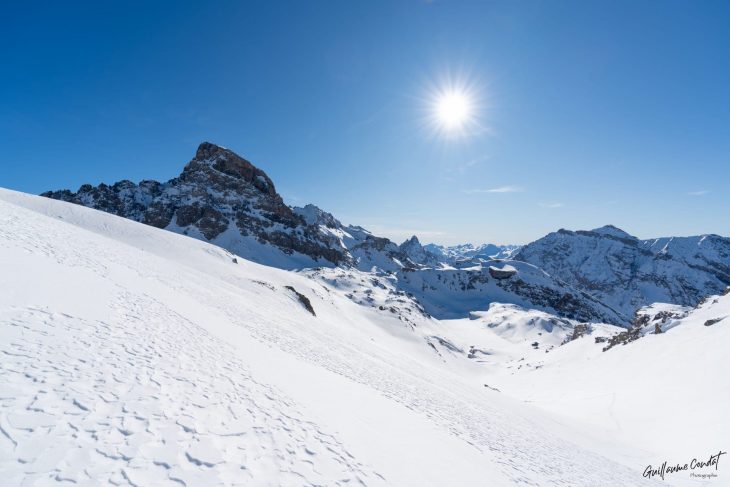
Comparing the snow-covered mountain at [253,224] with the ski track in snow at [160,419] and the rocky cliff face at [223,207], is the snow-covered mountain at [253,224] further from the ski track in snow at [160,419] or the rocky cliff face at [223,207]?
the ski track in snow at [160,419]

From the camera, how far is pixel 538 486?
9891mm

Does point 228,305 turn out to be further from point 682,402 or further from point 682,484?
point 682,402

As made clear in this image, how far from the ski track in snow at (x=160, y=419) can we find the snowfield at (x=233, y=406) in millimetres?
38

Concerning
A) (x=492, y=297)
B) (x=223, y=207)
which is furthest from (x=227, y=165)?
(x=492, y=297)

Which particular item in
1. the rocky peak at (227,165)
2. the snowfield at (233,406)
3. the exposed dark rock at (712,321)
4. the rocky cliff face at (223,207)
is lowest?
the snowfield at (233,406)

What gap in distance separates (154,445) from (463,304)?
18973cm

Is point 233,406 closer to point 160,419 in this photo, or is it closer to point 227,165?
point 160,419

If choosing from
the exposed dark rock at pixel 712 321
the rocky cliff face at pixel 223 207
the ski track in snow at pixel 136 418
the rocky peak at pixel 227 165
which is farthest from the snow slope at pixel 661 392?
the rocky peak at pixel 227 165

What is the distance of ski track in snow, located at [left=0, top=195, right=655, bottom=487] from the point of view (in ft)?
15.7

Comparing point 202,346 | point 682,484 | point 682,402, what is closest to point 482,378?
point 682,402

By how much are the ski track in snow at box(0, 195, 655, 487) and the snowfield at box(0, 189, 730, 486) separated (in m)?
0.04

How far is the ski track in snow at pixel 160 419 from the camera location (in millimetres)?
4789

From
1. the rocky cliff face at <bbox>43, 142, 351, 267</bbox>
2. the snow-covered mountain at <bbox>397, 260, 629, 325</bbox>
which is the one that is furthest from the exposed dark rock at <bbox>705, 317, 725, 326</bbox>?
the snow-covered mountain at <bbox>397, 260, 629, 325</bbox>

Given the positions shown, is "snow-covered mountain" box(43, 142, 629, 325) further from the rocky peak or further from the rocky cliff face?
the rocky peak
